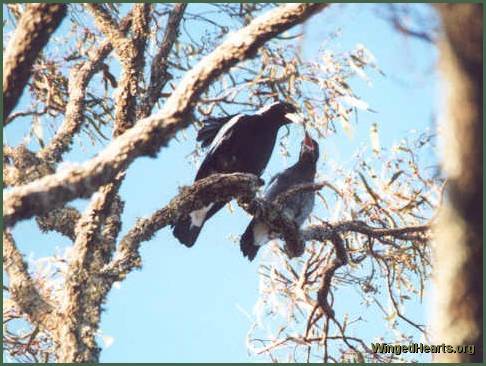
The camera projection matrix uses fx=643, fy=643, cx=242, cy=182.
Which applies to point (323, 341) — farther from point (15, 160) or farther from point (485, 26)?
point (485, 26)

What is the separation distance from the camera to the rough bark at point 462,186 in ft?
3.06

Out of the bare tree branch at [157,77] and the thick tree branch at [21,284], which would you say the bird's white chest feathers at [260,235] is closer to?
the bare tree branch at [157,77]

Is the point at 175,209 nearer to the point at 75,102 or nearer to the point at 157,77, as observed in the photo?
the point at 157,77

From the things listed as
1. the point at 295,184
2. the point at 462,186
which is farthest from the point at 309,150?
the point at 462,186

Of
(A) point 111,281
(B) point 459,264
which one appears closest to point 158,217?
(A) point 111,281

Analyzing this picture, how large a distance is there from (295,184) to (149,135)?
2.81 metres

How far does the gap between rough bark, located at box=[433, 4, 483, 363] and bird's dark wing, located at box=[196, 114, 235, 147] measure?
3805 mm

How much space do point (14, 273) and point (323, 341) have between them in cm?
192

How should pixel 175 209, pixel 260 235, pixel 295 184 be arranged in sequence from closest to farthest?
pixel 175 209 → pixel 260 235 → pixel 295 184

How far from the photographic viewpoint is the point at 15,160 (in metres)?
3.13

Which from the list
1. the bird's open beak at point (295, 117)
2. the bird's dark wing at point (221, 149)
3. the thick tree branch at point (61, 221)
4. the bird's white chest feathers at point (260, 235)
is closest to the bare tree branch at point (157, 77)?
the thick tree branch at point (61, 221)

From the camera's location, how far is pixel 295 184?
16.2ft

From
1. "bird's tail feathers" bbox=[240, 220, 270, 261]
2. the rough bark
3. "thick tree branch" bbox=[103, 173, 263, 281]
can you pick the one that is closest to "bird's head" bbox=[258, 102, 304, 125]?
"bird's tail feathers" bbox=[240, 220, 270, 261]

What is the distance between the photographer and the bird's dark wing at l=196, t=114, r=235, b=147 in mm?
4777
